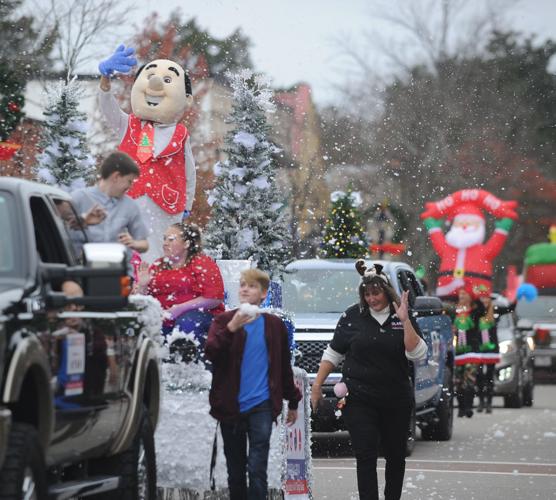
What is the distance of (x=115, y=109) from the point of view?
12.9m

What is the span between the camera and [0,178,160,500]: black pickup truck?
22.6 feet

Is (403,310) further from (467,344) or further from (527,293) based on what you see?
(527,293)

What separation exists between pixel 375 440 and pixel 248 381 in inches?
53.5

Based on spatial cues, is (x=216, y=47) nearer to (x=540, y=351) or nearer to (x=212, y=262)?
(x=540, y=351)

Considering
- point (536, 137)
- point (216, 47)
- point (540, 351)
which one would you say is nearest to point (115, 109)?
point (540, 351)

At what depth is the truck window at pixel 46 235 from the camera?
8.24 m

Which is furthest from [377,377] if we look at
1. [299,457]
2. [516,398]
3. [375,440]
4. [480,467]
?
[516,398]

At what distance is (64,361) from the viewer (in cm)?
757

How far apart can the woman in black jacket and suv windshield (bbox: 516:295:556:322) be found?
26399mm

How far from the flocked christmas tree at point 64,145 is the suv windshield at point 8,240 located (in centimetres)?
783

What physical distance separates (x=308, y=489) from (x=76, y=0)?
2763cm

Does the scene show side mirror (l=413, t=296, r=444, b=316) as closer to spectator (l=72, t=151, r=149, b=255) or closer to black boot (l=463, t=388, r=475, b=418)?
black boot (l=463, t=388, r=475, b=418)

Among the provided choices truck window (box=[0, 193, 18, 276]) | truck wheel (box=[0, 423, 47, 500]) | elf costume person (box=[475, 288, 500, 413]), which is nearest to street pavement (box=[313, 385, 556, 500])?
elf costume person (box=[475, 288, 500, 413])

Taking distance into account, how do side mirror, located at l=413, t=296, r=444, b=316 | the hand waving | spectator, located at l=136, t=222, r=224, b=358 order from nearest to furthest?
spectator, located at l=136, t=222, r=224, b=358 → the hand waving → side mirror, located at l=413, t=296, r=444, b=316
